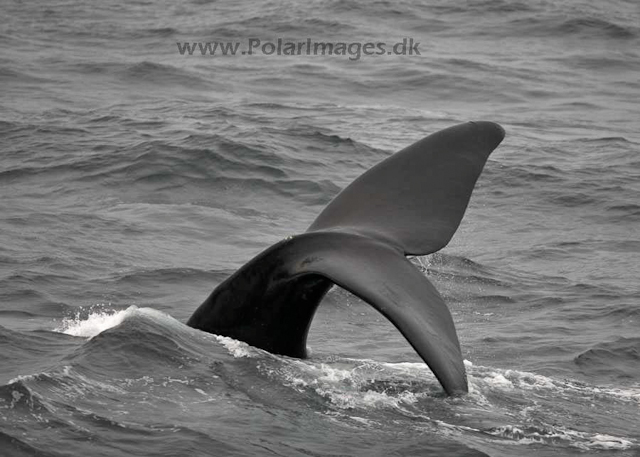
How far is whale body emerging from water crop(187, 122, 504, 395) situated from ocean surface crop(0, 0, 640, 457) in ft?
0.77

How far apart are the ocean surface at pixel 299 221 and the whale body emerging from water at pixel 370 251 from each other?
0.23 metres

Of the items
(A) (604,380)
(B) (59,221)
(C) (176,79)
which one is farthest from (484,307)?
(C) (176,79)

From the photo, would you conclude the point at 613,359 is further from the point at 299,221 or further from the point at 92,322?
the point at 299,221

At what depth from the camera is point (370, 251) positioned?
7770 mm

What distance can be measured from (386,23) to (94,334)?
23.1 metres

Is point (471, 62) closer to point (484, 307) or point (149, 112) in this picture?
point (149, 112)

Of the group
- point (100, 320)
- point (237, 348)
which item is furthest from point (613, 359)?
point (100, 320)

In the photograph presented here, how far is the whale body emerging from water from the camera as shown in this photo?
7.52 metres

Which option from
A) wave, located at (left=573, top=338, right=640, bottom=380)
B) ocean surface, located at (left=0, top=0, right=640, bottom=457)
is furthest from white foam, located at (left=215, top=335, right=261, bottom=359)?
wave, located at (left=573, top=338, right=640, bottom=380)

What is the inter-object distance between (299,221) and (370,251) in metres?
7.67

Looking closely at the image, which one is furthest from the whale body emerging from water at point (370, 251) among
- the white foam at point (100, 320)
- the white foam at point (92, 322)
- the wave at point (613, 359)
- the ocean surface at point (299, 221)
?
the wave at point (613, 359)

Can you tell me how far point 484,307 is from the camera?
486 inches

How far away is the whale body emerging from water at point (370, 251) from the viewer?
7.52 m

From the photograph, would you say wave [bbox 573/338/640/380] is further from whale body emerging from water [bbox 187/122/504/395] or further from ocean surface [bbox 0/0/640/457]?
whale body emerging from water [bbox 187/122/504/395]
